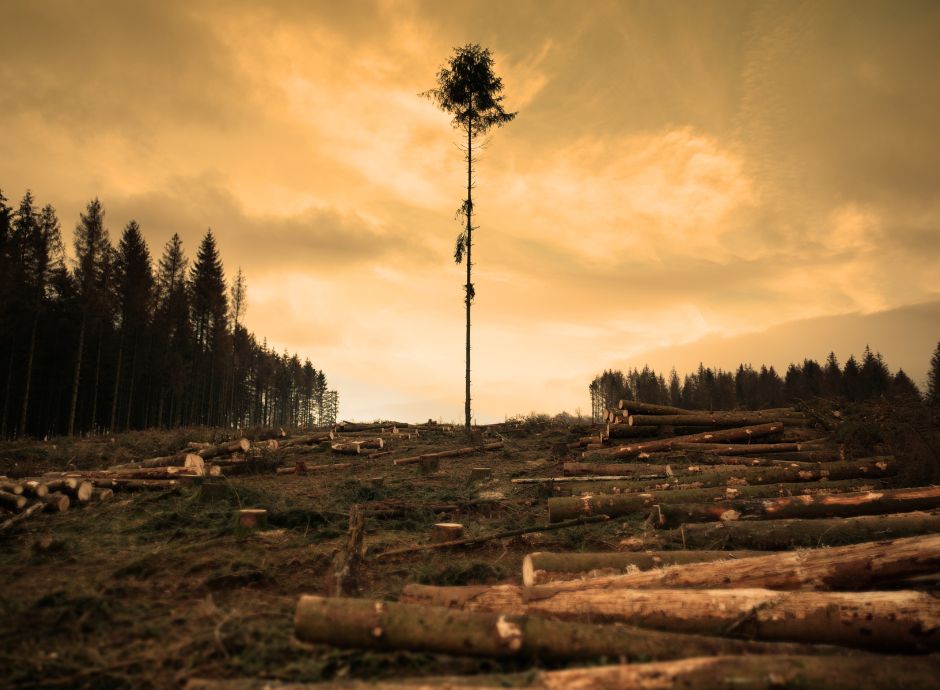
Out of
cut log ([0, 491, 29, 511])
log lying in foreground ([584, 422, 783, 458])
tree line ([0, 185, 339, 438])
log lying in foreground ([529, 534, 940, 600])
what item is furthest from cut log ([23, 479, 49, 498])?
tree line ([0, 185, 339, 438])

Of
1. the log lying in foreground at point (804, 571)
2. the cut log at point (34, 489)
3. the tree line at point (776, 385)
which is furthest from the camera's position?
the tree line at point (776, 385)

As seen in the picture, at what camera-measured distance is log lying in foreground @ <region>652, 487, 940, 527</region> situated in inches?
247

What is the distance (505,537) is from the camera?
271 inches

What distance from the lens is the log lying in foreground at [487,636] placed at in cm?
298

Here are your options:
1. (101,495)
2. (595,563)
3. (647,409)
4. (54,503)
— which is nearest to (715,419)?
(647,409)

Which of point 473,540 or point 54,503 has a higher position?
point 54,503

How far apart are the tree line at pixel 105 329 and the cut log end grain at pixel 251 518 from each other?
2619 centimetres

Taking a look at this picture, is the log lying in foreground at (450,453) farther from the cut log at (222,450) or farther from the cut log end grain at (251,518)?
the cut log end grain at (251,518)

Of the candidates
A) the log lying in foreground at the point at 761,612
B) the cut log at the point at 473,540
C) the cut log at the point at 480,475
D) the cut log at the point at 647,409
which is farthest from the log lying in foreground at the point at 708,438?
the log lying in foreground at the point at 761,612

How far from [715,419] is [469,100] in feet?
56.5

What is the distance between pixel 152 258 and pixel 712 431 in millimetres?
41659

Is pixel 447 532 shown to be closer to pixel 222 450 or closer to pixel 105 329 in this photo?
pixel 222 450

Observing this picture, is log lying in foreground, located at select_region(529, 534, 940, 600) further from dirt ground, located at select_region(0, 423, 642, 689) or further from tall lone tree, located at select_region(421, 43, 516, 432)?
tall lone tree, located at select_region(421, 43, 516, 432)

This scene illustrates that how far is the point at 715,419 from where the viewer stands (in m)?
14.1
